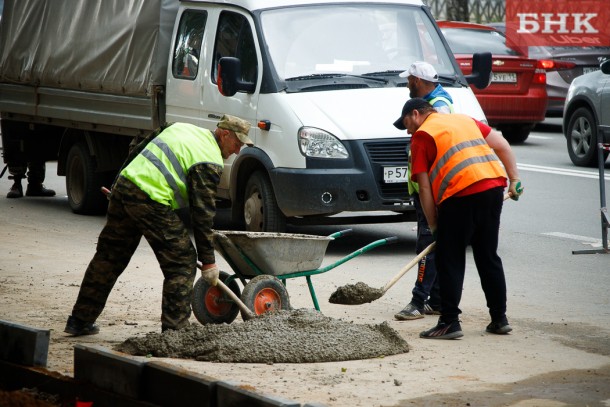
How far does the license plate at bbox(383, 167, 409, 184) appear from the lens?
1146 cm

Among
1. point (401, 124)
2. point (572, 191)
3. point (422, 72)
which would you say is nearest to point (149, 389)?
point (401, 124)

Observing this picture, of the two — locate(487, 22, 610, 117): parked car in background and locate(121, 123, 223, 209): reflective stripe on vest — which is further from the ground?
locate(487, 22, 610, 117): parked car in background

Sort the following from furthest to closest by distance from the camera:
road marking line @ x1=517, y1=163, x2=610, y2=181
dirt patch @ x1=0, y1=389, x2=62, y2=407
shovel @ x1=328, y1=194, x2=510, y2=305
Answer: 1. road marking line @ x1=517, y1=163, x2=610, y2=181
2. shovel @ x1=328, y1=194, x2=510, y2=305
3. dirt patch @ x1=0, y1=389, x2=62, y2=407

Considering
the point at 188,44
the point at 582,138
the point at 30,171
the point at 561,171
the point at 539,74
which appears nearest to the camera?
the point at 188,44

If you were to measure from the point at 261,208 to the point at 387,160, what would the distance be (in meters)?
1.26

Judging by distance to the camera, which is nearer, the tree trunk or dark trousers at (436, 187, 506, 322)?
dark trousers at (436, 187, 506, 322)

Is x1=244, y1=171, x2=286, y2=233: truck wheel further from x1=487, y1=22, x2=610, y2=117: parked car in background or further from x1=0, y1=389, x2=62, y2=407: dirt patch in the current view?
x1=487, y1=22, x2=610, y2=117: parked car in background

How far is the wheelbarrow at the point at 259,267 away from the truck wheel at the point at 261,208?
9.97 ft

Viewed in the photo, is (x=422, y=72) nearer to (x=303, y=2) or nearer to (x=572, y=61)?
(x=303, y=2)

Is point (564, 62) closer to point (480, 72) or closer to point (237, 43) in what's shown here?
point (480, 72)

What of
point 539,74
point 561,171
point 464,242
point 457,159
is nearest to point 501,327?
point 464,242

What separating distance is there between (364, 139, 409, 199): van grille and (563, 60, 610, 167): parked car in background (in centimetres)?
668

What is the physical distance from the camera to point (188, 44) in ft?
42.3

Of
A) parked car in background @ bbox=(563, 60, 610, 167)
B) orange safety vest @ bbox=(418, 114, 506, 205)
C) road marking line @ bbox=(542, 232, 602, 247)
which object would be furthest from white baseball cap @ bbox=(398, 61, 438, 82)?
parked car in background @ bbox=(563, 60, 610, 167)
